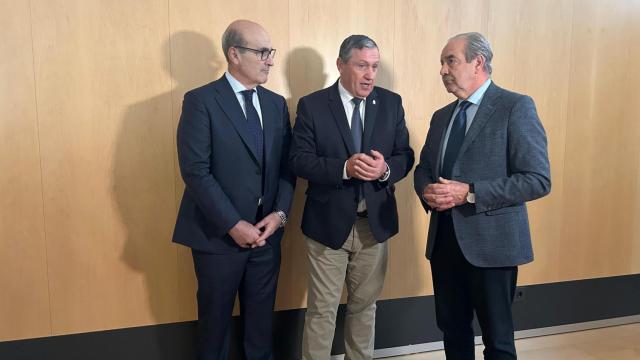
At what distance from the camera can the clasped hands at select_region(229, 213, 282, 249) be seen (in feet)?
6.97

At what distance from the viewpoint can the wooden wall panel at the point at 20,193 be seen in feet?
7.57

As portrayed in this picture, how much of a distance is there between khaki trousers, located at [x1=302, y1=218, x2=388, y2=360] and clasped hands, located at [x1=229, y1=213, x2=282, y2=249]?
246 mm

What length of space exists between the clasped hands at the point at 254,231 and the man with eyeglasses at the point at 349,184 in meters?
0.20

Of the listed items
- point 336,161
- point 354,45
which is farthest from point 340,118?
point 354,45

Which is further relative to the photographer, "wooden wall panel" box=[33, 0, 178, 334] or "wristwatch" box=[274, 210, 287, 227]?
"wooden wall panel" box=[33, 0, 178, 334]

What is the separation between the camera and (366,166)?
6.93 ft

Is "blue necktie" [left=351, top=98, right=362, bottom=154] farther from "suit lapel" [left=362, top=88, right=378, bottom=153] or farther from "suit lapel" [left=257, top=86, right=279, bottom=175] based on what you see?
"suit lapel" [left=257, top=86, right=279, bottom=175]

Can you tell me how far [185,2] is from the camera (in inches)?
98.1

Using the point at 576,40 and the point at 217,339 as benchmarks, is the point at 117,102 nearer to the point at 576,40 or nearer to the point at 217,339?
the point at 217,339

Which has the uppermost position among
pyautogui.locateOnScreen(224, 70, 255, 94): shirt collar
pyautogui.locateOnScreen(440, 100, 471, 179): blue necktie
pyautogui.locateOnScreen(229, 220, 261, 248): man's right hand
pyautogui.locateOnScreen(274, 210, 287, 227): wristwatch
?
pyautogui.locateOnScreen(224, 70, 255, 94): shirt collar

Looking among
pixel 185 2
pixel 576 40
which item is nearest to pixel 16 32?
pixel 185 2

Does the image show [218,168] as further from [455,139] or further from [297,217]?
[455,139]

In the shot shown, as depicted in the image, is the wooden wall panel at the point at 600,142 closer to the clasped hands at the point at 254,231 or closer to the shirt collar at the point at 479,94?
the shirt collar at the point at 479,94

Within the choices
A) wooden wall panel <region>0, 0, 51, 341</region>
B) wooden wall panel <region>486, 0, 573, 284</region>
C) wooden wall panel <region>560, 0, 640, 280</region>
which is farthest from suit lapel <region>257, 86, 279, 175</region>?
wooden wall panel <region>560, 0, 640, 280</region>
